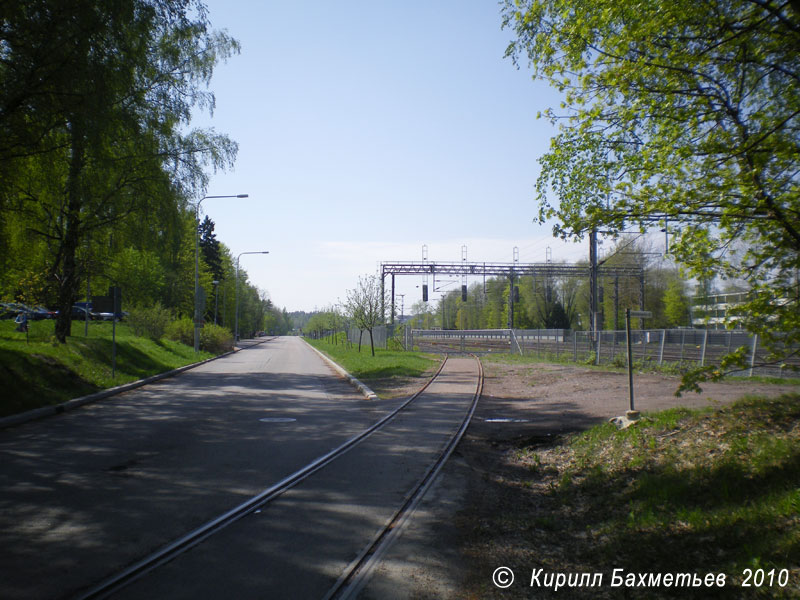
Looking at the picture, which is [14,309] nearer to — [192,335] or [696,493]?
[192,335]

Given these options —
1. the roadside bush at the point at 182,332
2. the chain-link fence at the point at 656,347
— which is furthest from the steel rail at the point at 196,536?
the roadside bush at the point at 182,332

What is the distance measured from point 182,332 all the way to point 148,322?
6748 millimetres

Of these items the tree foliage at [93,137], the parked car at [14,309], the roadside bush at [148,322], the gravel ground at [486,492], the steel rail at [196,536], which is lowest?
the gravel ground at [486,492]

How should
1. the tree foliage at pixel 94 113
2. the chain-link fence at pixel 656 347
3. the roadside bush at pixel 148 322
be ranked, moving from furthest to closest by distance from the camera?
the roadside bush at pixel 148 322 → the chain-link fence at pixel 656 347 → the tree foliage at pixel 94 113

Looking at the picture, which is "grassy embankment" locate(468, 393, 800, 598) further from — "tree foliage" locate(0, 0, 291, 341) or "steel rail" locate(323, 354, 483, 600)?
"tree foliage" locate(0, 0, 291, 341)

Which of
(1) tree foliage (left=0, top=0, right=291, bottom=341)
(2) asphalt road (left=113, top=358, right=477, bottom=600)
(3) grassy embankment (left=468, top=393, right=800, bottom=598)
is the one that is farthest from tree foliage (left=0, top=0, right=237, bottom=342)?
(3) grassy embankment (left=468, top=393, right=800, bottom=598)

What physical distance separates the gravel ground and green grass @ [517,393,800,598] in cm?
69

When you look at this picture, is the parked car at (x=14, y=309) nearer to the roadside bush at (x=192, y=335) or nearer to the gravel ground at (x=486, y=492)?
the roadside bush at (x=192, y=335)

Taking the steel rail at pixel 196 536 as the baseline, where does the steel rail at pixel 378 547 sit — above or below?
below

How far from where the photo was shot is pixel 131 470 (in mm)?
7281

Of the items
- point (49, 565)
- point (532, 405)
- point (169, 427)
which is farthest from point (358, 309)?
point (49, 565)

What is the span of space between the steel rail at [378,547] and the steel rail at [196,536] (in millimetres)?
1428

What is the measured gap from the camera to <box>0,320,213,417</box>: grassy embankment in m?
12.6

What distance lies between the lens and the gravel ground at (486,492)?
4.24 metres
